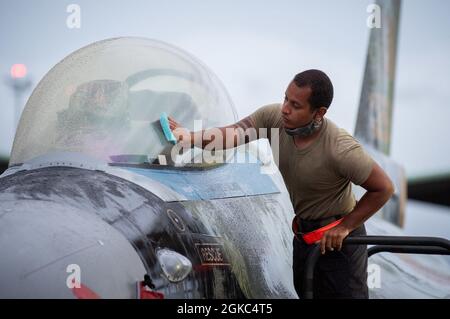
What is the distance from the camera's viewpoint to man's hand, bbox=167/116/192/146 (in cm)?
354

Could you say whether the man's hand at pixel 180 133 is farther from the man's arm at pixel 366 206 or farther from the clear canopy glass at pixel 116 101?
the man's arm at pixel 366 206

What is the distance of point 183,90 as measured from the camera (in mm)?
3824

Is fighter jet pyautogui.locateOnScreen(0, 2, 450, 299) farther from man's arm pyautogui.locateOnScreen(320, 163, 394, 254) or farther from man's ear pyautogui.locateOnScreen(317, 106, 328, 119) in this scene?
man's ear pyautogui.locateOnScreen(317, 106, 328, 119)

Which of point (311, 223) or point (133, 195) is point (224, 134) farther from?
point (133, 195)

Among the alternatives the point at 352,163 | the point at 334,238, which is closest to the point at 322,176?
the point at 352,163

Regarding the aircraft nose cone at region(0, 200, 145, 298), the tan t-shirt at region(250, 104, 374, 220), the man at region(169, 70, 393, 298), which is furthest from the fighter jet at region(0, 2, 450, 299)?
the tan t-shirt at region(250, 104, 374, 220)

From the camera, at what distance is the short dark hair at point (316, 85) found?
3.28 m

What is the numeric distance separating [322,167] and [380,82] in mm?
5786

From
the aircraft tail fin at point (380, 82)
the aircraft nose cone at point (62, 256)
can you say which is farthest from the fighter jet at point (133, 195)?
the aircraft tail fin at point (380, 82)

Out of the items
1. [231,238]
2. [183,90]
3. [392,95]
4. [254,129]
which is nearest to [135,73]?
[183,90]

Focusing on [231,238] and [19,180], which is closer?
[19,180]
